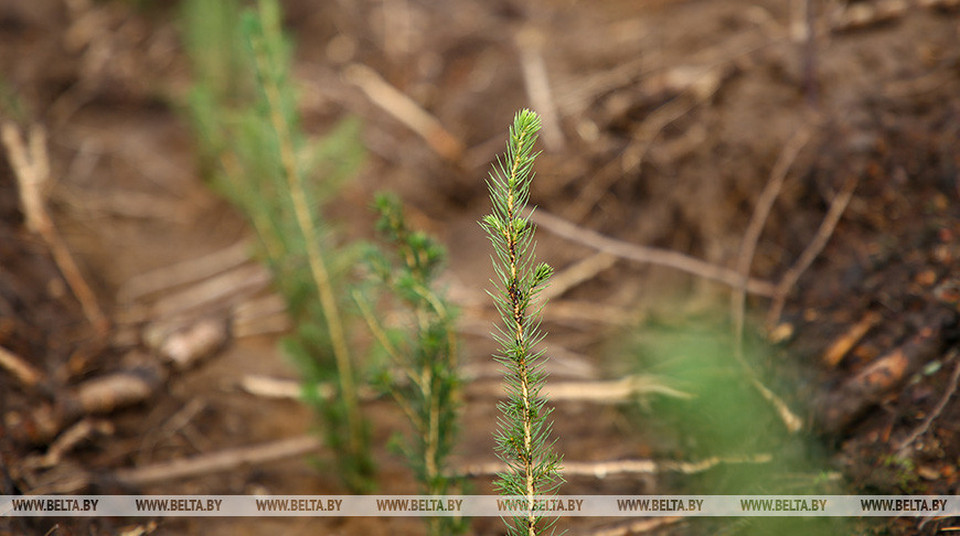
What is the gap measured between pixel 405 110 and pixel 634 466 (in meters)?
2.79

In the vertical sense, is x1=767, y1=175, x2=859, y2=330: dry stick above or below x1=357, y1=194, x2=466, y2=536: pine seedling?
above

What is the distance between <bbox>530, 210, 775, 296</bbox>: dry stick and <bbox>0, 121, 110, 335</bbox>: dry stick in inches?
80.7

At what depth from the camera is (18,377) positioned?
2.22 meters

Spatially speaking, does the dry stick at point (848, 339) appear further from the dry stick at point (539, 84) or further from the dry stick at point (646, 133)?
the dry stick at point (539, 84)

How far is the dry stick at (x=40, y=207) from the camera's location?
288 cm

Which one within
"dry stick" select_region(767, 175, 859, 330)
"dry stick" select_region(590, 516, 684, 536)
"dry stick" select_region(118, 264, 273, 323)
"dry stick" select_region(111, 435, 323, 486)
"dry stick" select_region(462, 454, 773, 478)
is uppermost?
"dry stick" select_region(118, 264, 273, 323)

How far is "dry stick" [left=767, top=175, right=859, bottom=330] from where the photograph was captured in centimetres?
229

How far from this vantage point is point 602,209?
3094 millimetres

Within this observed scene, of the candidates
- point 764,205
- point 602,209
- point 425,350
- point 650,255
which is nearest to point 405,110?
point 602,209

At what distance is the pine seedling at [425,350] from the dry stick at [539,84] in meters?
1.75

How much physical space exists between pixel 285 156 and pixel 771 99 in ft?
6.79

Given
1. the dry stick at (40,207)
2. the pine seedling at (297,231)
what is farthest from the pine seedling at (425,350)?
the dry stick at (40,207)

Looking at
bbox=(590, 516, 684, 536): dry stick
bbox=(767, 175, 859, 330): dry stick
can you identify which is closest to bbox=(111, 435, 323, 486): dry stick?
bbox=(590, 516, 684, 536): dry stick

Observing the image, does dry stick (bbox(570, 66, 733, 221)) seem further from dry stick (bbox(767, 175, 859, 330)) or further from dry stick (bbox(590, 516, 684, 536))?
dry stick (bbox(590, 516, 684, 536))
